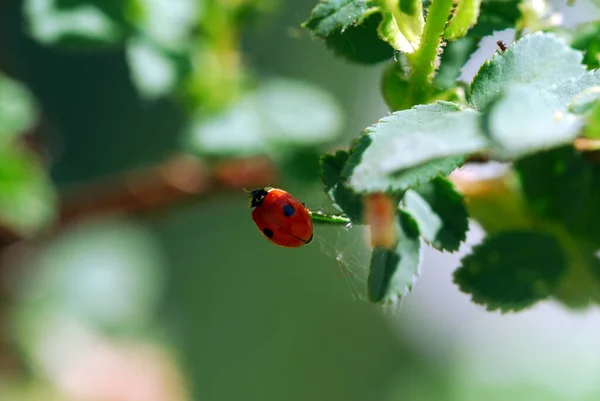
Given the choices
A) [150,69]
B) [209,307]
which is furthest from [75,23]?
[209,307]

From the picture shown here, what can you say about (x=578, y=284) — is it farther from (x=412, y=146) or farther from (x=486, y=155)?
(x=412, y=146)

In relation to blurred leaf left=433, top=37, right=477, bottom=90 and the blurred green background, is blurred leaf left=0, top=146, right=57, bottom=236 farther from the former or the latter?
blurred leaf left=433, top=37, right=477, bottom=90

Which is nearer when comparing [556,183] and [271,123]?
[556,183]

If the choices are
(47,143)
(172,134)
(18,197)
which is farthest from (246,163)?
(47,143)

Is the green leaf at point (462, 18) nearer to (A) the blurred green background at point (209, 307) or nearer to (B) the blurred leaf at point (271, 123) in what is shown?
(B) the blurred leaf at point (271, 123)

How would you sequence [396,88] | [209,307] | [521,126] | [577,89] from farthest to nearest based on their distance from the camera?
[209,307] → [396,88] → [577,89] → [521,126]

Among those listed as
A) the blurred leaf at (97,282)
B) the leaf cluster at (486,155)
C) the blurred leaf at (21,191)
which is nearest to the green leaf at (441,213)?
the leaf cluster at (486,155)
